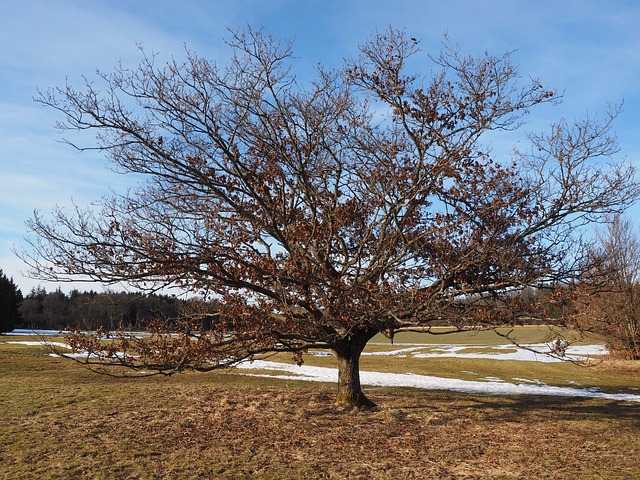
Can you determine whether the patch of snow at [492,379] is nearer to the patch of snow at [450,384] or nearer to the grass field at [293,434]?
the patch of snow at [450,384]

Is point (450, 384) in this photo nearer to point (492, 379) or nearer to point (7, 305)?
point (492, 379)

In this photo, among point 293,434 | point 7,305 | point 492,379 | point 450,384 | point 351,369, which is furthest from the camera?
point 7,305

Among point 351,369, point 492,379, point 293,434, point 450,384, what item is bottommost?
point 492,379

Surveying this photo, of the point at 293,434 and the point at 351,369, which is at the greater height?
the point at 351,369

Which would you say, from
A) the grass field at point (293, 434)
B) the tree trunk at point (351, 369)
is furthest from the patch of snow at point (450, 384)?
the tree trunk at point (351, 369)

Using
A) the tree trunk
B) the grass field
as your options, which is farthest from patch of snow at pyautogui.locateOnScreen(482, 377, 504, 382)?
the tree trunk

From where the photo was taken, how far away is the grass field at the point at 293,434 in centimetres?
736

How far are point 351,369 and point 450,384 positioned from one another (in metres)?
8.01

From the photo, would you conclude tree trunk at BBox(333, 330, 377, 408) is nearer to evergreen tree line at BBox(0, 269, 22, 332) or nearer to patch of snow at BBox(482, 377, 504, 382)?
patch of snow at BBox(482, 377, 504, 382)

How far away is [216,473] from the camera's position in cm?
701

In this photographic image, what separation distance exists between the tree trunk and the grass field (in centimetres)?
47

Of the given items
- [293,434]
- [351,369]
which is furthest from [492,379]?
[293,434]

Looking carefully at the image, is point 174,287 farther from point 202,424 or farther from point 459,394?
point 459,394

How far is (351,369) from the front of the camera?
456 inches
